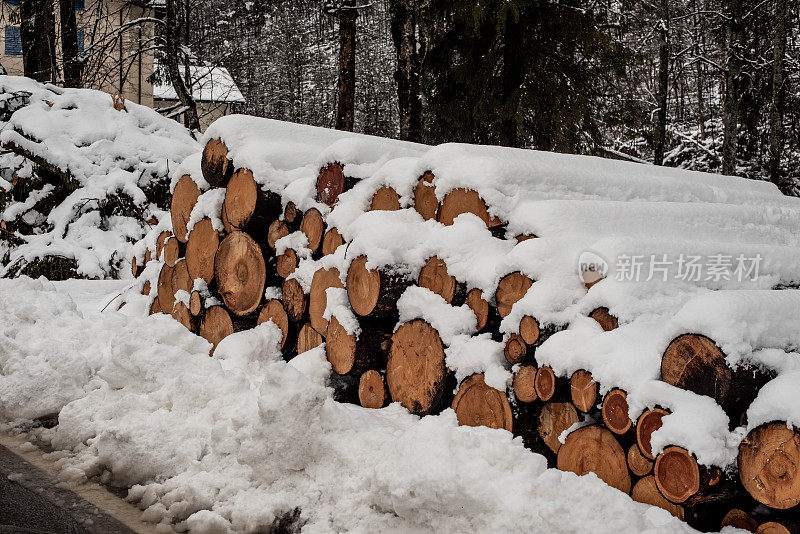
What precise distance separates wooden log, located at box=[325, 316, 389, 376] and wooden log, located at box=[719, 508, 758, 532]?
1.77 metres

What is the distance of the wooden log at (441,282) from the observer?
2830 mm

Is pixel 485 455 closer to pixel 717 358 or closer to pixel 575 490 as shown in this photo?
pixel 575 490

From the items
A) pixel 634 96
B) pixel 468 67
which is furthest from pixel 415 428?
pixel 634 96

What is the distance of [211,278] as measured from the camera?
4.18 metres

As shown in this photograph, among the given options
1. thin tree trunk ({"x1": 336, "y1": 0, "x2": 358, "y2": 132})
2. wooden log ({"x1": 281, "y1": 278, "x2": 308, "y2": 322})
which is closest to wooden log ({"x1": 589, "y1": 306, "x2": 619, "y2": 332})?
wooden log ({"x1": 281, "y1": 278, "x2": 308, "y2": 322})

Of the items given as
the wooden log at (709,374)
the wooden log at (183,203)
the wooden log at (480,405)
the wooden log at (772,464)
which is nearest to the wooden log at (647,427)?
the wooden log at (709,374)

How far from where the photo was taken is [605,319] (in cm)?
229

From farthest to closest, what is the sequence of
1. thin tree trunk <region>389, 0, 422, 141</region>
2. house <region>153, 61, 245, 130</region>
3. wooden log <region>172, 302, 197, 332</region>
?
house <region>153, 61, 245, 130</region> → thin tree trunk <region>389, 0, 422, 141</region> → wooden log <region>172, 302, 197, 332</region>

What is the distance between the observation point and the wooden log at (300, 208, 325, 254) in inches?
143

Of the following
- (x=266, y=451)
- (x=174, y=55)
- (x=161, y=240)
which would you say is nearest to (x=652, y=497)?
(x=266, y=451)

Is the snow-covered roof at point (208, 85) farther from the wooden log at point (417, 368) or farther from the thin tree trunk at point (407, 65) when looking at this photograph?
the wooden log at point (417, 368)

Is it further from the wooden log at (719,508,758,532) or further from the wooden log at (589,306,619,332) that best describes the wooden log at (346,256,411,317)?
the wooden log at (719,508,758,532)

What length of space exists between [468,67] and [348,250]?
29.4ft

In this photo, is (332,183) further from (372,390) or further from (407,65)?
(407,65)
